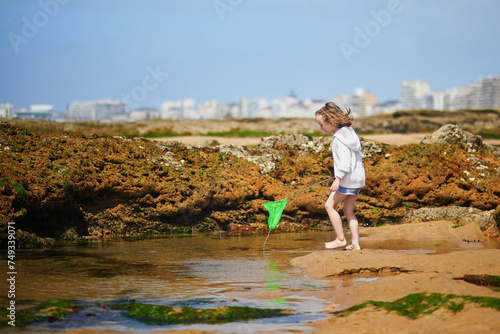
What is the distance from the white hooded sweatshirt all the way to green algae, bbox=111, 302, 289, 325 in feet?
11.0

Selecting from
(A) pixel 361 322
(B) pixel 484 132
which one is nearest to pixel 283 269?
(A) pixel 361 322

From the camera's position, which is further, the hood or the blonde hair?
the blonde hair

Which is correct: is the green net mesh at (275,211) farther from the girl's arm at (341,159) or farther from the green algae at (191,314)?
the green algae at (191,314)

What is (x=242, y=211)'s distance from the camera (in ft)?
37.0

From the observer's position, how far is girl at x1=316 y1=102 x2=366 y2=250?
767 cm

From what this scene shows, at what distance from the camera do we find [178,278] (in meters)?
6.25

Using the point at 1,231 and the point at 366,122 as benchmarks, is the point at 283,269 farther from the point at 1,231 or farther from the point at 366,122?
the point at 366,122

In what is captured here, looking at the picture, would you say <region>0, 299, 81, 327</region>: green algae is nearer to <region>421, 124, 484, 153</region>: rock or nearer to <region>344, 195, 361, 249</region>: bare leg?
<region>344, 195, 361, 249</region>: bare leg

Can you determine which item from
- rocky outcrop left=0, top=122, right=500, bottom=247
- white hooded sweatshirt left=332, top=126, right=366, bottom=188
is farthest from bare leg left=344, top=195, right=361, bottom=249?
rocky outcrop left=0, top=122, right=500, bottom=247

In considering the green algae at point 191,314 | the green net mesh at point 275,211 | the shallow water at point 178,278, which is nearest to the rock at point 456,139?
the shallow water at point 178,278

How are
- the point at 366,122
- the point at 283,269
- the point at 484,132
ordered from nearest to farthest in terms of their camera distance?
the point at 283,269, the point at 484,132, the point at 366,122

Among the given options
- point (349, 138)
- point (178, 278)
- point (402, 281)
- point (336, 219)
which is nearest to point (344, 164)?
point (349, 138)

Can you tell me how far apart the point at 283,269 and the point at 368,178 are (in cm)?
585

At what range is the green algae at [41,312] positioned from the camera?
4.33 m
